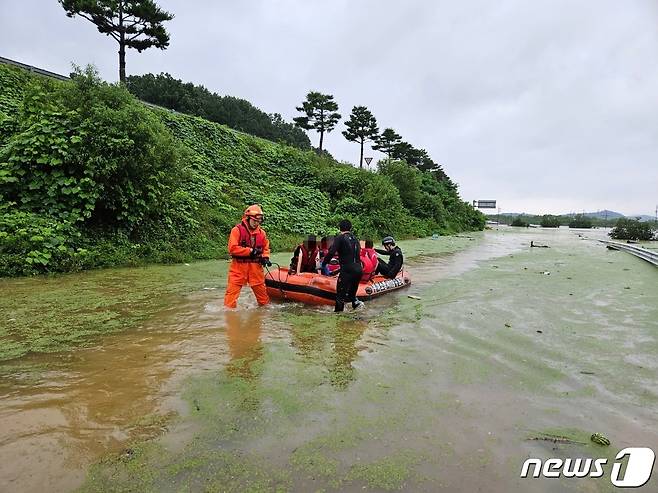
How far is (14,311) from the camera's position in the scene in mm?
6172

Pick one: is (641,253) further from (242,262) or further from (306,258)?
(242,262)

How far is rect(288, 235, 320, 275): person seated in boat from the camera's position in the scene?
8.15m

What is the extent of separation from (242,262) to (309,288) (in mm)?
1327

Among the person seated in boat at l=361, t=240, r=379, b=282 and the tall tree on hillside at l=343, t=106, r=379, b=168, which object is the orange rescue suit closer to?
the person seated in boat at l=361, t=240, r=379, b=282

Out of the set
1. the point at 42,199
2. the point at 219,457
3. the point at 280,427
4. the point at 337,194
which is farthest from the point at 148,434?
the point at 337,194

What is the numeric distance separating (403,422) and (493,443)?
66 centimetres

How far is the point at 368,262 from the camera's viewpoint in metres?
8.29

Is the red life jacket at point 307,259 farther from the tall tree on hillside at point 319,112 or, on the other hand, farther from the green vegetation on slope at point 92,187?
the tall tree on hillside at point 319,112

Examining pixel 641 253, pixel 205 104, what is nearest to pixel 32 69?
pixel 641 253

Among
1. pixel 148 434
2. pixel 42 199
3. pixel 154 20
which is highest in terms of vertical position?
pixel 154 20

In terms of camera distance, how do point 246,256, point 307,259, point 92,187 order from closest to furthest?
point 246,256, point 307,259, point 92,187

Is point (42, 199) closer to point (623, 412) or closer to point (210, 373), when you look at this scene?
point (210, 373)

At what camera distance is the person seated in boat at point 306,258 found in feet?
26.7

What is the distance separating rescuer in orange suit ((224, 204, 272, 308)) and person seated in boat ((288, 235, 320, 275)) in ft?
4.10
